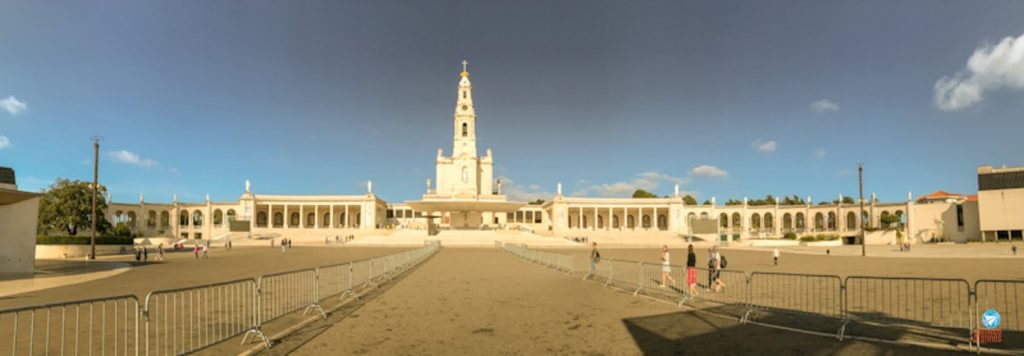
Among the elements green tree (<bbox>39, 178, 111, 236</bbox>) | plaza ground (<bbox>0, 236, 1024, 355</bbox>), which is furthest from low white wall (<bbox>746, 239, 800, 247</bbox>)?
green tree (<bbox>39, 178, 111, 236</bbox>)

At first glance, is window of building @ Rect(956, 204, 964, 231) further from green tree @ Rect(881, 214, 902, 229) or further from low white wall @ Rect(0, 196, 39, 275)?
low white wall @ Rect(0, 196, 39, 275)

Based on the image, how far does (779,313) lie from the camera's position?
12.2 m

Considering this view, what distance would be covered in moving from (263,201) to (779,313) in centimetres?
9373

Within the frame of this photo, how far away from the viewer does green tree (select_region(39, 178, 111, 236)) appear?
2153 inches

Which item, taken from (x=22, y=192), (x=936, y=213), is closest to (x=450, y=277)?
(x=22, y=192)

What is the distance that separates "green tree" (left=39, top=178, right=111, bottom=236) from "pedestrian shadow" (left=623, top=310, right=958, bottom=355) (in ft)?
203

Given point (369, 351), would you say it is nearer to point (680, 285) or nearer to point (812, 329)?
point (812, 329)

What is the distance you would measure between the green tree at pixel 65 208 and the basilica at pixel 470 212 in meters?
21.4

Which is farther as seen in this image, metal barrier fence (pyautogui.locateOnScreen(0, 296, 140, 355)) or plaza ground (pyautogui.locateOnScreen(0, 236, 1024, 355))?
plaza ground (pyautogui.locateOnScreen(0, 236, 1024, 355))

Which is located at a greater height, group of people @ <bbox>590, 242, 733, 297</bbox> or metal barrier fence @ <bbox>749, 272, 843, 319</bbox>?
group of people @ <bbox>590, 242, 733, 297</bbox>

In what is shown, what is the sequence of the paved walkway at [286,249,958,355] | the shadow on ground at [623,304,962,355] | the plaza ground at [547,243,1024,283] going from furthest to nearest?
the plaza ground at [547,243,1024,283]
the paved walkway at [286,249,958,355]
the shadow on ground at [623,304,962,355]

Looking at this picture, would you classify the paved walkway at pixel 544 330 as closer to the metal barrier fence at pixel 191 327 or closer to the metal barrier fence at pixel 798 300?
the metal barrier fence at pixel 191 327

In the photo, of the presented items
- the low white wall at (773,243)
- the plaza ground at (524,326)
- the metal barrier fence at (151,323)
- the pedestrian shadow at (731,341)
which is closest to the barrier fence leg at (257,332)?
the metal barrier fence at (151,323)

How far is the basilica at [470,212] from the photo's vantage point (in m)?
80.4
